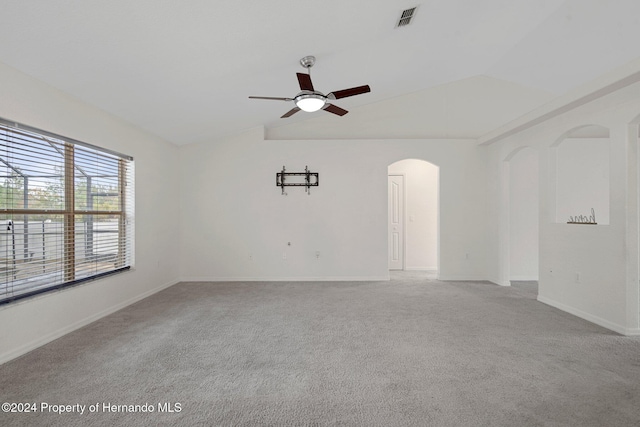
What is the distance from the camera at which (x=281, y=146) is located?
5785mm

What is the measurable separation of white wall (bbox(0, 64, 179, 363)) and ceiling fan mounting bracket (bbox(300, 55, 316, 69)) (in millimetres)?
2436

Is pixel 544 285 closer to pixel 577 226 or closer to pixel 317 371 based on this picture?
pixel 577 226

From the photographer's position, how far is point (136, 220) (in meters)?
4.43

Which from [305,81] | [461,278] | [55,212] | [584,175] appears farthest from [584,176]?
[55,212]

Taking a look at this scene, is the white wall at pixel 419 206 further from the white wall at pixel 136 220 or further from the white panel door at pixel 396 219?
the white wall at pixel 136 220

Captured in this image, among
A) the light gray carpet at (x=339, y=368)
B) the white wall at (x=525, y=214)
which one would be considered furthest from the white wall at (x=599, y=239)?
the white wall at (x=525, y=214)

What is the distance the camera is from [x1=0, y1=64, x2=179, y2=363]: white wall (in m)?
2.66

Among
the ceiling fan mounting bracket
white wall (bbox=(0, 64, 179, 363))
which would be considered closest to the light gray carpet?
white wall (bbox=(0, 64, 179, 363))

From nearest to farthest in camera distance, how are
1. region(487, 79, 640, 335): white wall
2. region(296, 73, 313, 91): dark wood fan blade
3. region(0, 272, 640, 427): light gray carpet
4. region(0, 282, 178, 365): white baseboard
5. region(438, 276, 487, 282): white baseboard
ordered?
region(0, 272, 640, 427): light gray carpet, region(0, 282, 178, 365): white baseboard, region(296, 73, 313, 91): dark wood fan blade, region(487, 79, 640, 335): white wall, region(438, 276, 487, 282): white baseboard

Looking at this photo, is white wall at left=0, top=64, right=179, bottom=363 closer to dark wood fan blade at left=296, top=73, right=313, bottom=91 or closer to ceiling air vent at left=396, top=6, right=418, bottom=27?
dark wood fan blade at left=296, top=73, right=313, bottom=91

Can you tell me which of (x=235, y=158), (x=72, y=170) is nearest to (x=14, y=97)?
(x=72, y=170)

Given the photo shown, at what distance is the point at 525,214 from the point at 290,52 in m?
4.98

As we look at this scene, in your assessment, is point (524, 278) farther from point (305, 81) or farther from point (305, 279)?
point (305, 81)

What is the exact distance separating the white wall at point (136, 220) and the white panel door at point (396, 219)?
431 cm
